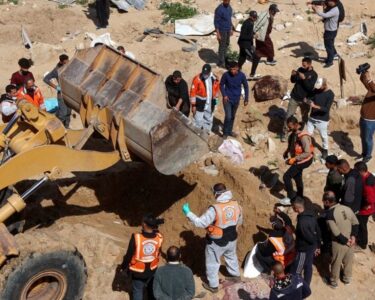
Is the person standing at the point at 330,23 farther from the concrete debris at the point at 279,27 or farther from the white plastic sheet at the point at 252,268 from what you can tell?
the white plastic sheet at the point at 252,268

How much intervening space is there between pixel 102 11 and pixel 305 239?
10.9 metres

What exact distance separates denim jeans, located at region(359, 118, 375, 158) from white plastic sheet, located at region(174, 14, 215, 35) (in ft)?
21.4

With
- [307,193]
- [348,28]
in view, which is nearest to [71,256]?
[307,193]

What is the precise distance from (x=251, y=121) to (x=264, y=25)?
236cm

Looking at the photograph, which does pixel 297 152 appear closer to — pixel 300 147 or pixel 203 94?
pixel 300 147

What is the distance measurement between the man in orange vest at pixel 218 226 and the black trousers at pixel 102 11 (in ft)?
32.6

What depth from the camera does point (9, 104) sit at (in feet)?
31.6

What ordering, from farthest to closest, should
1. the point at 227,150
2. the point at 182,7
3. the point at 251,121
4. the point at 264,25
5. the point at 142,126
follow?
1. the point at 182,7
2. the point at 264,25
3. the point at 251,121
4. the point at 227,150
5. the point at 142,126

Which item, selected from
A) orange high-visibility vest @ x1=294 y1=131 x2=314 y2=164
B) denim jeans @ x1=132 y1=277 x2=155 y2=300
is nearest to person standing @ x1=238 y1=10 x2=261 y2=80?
orange high-visibility vest @ x1=294 y1=131 x2=314 y2=164

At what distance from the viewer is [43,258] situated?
22.7 ft

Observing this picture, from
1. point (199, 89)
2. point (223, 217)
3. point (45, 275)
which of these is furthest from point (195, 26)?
point (45, 275)

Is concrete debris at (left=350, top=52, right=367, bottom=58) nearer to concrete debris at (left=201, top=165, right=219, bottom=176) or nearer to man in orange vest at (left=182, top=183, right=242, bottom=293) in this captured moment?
concrete debris at (left=201, top=165, right=219, bottom=176)

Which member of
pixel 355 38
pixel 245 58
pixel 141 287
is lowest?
pixel 355 38

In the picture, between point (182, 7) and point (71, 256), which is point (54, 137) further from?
point (182, 7)
